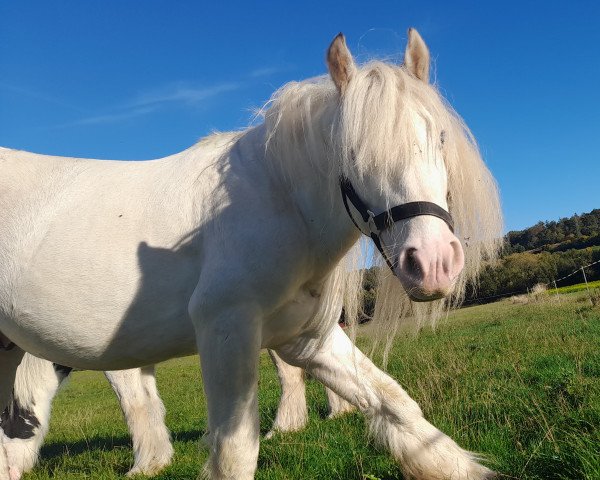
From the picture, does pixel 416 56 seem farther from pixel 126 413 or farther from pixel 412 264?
pixel 126 413

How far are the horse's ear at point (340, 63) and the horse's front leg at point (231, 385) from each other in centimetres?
119

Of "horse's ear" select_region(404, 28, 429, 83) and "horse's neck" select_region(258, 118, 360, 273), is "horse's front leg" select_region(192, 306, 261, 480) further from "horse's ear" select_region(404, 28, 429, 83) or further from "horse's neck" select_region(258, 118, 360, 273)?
"horse's ear" select_region(404, 28, 429, 83)

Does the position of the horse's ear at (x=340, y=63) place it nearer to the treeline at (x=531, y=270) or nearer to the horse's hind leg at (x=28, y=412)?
the horse's hind leg at (x=28, y=412)

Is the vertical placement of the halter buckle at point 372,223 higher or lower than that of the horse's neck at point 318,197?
lower

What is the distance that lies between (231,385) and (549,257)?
40777 mm

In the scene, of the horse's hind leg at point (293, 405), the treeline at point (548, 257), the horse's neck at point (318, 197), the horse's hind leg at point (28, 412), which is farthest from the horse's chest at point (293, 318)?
the treeline at point (548, 257)

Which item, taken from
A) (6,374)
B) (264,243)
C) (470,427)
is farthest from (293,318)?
(6,374)

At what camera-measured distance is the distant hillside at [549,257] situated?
3322cm

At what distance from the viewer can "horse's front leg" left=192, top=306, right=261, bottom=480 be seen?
8.69ft

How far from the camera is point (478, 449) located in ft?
11.0

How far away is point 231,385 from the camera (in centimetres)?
269

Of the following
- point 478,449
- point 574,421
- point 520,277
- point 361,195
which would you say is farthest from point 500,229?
point 520,277

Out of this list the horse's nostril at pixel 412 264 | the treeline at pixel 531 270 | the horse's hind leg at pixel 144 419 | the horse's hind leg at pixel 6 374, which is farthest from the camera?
the treeline at pixel 531 270

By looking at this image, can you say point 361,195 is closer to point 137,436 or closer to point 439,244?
point 439,244
